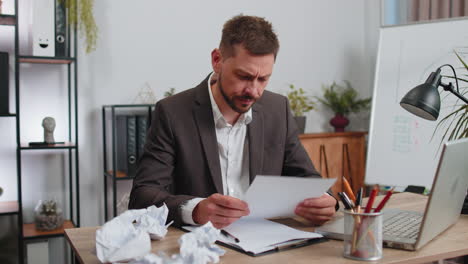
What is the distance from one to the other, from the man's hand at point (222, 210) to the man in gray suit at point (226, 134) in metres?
0.13

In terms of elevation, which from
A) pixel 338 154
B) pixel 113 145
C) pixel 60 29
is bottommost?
pixel 338 154

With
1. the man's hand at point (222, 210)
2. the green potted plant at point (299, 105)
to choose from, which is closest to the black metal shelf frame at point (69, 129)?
the green potted plant at point (299, 105)

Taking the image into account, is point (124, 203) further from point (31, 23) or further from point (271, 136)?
point (271, 136)

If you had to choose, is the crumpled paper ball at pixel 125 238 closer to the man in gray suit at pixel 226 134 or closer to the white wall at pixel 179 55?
the man in gray suit at pixel 226 134

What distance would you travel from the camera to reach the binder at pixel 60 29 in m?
2.83

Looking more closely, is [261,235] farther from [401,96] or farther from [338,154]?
[338,154]

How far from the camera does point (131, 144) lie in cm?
301

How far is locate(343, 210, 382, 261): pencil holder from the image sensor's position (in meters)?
1.08

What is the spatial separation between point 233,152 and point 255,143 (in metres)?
0.09

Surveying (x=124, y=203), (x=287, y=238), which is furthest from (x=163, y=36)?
(x=287, y=238)

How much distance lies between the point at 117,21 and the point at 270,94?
1570 mm

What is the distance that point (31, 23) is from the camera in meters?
2.98

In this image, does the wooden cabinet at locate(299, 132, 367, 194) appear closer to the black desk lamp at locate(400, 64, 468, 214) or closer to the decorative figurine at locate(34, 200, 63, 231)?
the decorative figurine at locate(34, 200, 63, 231)

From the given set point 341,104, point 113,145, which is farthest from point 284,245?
point 341,104
